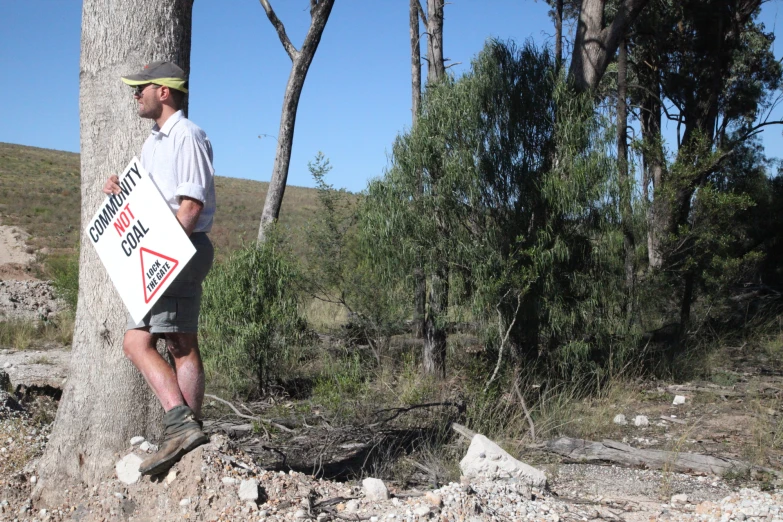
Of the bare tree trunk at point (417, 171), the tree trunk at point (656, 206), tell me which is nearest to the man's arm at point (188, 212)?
the bare tree trunk at point (417, 171)

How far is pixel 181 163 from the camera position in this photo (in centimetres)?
350

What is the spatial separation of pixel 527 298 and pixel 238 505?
5.03 meters

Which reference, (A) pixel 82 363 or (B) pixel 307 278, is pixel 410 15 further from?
(A) pixel 82 363

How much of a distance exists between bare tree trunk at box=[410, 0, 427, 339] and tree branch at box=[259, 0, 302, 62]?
2.07 meters

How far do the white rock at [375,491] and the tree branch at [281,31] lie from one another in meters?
9.01

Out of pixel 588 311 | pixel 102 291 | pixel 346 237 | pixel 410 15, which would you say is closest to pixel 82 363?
pixel 102 291

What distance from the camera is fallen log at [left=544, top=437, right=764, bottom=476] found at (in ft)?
16.7

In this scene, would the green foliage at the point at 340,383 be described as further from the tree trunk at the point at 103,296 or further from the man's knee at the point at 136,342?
the man's knee at the point at 136,342

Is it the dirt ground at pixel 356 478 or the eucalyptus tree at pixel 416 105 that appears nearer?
the dirt ground at pixel 356 478

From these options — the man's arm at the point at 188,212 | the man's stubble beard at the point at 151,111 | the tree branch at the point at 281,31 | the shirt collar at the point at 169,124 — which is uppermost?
the tree branch at the point at 281,31

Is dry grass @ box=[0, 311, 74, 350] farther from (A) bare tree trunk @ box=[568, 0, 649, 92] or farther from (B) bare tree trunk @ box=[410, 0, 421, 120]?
(A) bare tree trunk @ box=[568, 0, 649, 92]

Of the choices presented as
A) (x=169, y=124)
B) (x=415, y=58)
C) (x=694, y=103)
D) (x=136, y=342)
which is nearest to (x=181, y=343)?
(x=136, y=342)

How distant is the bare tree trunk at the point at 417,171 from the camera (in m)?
8.18

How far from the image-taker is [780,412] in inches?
275
